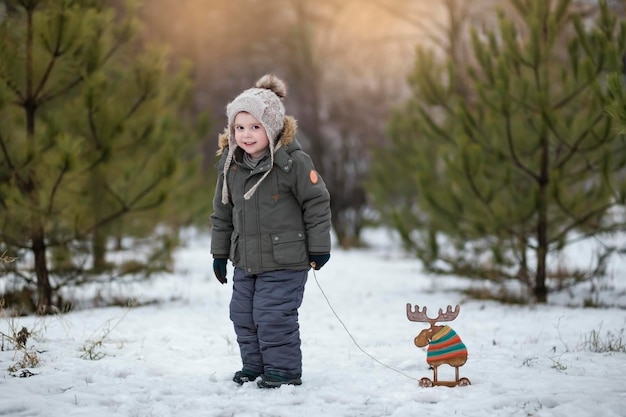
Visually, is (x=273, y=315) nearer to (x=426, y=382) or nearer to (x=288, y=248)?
(x=288, y=248)

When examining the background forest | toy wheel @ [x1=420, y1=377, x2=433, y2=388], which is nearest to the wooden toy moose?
toy wheel @ [x1=420, y1=377, x2=433, y2=388]

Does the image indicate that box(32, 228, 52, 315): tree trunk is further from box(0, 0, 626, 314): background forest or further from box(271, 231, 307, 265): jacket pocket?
box(271, 231, 307, 265): jacket pocket

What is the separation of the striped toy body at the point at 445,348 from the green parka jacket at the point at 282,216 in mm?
752

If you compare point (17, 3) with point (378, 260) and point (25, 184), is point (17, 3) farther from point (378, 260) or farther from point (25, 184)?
point (378, 260)

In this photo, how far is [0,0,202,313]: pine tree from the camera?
18.2 ft

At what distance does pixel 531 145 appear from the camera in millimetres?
6617

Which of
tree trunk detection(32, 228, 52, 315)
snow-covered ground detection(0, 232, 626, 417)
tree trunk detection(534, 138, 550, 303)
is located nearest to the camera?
snow-covered ground detection(0, 232, 626, 417)

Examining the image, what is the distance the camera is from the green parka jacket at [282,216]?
347 centimetres

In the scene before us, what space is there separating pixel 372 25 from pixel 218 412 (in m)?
13.2

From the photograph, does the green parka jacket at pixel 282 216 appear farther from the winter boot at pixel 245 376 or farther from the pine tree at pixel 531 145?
the pine tree at pixel 531 145

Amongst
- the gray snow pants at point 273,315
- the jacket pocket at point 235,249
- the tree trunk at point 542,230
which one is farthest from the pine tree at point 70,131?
the tree trunk at point 542,230

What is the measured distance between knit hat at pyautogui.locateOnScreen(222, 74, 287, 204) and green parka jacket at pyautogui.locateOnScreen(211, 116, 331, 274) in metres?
0.07

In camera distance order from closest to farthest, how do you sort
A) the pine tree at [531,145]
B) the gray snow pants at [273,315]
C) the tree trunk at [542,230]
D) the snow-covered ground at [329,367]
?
the snow-covered ground at [329,367] < the gray snow pants at [273,315] < the pine tree at [531,145] < the tree trunk at [542,230]

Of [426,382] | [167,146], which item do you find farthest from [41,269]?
[426,382]
